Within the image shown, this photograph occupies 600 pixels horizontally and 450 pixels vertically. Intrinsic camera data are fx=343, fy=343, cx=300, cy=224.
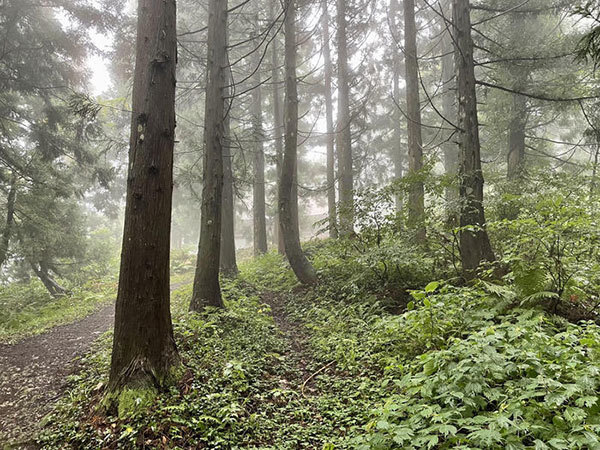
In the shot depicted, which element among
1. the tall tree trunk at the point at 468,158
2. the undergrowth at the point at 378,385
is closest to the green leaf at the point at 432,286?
the undergrowth at the point at 378,385

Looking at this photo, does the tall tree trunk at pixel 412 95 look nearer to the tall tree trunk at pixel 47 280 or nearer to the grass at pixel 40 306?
the grass at pixel 40 306

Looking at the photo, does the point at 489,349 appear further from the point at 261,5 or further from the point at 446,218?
the point at 261,5

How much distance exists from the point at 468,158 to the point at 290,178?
14.5ft

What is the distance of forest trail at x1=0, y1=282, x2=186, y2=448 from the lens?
3764 millimetres

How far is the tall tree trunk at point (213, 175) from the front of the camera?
6570 mm

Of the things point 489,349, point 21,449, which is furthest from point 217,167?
point 489,349

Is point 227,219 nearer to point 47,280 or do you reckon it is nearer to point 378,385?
point 47,280

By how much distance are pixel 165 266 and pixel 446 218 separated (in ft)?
16.3

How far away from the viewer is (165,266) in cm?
404

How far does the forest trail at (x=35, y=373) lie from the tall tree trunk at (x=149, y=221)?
1.11 metres

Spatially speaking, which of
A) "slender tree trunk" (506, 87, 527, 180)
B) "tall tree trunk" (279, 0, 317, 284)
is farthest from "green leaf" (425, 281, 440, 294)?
"slender tree trunk" (506, 87, 527, 180)

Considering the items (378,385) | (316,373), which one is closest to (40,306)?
(316,373)

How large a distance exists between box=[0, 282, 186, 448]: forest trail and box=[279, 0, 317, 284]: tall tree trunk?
470cm

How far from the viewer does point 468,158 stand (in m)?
5.82
